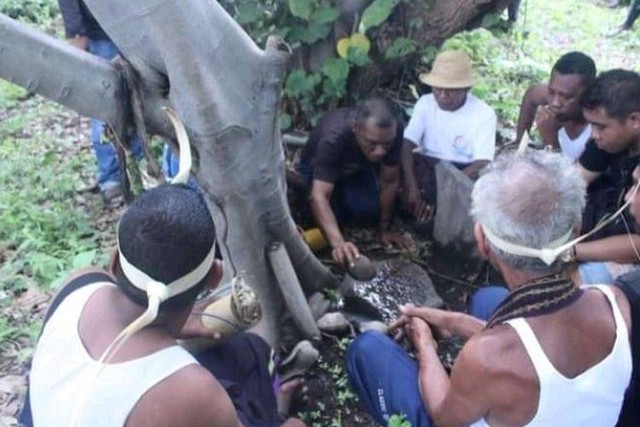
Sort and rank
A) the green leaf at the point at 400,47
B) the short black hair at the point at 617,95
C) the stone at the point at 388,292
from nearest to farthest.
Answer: the short black hair at the point at 617,95, the stone at the point at 388,292, the green leaf at the point at 400,47

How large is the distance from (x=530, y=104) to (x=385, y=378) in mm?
2921

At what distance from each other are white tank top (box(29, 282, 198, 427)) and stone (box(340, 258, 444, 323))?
2.26 meters

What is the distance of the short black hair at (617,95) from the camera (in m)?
3.66

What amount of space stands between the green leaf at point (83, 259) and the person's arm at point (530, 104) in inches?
116

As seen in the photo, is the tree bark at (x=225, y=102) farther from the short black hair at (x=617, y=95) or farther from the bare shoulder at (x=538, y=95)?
the bare shoulder at (x=538, y=95)

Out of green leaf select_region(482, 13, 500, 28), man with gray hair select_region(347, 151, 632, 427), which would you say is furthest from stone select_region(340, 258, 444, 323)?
green leaf select_region(482, 13, 500, 28)

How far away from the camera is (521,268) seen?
7.48 feet

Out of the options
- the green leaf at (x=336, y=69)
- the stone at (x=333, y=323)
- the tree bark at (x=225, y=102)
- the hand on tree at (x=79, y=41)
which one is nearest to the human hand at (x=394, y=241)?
the stone at (x=333, y=323)

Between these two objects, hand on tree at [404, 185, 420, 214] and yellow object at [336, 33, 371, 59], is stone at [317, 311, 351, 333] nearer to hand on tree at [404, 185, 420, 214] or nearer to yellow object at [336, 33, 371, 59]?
hand on tree at [404, 185, 420, 214]

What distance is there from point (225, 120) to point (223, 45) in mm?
316

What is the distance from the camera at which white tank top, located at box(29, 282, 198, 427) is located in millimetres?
1889

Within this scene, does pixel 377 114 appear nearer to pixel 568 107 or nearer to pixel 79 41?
pixel 568 107

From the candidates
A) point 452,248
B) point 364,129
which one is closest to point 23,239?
point 364,129

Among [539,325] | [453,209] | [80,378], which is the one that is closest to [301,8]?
[453,209]
